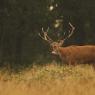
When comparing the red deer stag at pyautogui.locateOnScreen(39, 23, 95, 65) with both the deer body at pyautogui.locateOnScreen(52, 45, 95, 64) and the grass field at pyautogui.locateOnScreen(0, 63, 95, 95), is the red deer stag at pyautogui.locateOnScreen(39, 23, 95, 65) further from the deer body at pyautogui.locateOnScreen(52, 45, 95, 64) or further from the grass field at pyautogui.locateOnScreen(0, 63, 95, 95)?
the grass field at pyautogui.locateOnScreen(0, 63, 95, 95)

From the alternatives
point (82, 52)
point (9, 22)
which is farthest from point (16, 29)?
point (82, 52)

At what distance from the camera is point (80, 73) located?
52.7 feet

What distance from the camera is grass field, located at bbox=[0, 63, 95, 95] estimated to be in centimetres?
1205

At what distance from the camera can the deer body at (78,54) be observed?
1998 centimetres

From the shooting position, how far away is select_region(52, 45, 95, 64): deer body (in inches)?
787

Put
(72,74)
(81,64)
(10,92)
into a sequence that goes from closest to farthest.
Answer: (10,92)
(72,74)
(81,64)

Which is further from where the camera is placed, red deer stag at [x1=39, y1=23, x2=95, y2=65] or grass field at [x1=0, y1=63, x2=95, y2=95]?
red deer stag at [x1=39, y1=23, x2=95, y2=65]

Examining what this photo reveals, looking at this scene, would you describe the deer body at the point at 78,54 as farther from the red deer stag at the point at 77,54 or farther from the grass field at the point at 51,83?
the grass field at the point at 51,83

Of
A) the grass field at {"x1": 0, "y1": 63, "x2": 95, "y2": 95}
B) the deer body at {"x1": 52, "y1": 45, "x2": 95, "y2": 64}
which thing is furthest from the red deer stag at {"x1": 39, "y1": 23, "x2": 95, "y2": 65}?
the grass field at {"x1": 0, "y1": 63, "x2": 95, "y2": 95}

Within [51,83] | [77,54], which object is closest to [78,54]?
[77,54]

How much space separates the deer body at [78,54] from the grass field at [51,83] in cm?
302

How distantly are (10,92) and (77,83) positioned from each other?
2.27 m

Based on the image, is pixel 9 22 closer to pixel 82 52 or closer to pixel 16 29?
pixel 16 29

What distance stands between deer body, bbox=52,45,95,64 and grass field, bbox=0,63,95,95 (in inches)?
119
